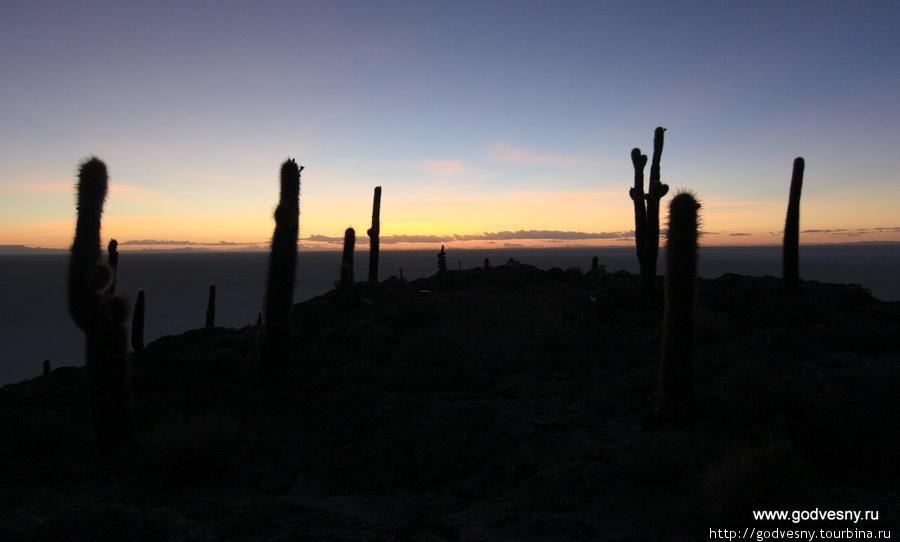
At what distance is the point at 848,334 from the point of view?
13695mm

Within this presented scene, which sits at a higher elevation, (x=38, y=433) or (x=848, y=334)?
(x=848, y=334)

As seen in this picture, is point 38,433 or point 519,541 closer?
point 519,541

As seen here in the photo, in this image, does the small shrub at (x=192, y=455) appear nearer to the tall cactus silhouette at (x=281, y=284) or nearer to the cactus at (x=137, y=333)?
the tall cactus silhouette at (x=281, y=284)

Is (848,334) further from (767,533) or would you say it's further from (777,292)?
(767,533)

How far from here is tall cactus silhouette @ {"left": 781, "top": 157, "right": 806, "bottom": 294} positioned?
21.3 metres

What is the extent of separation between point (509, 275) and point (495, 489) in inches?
870

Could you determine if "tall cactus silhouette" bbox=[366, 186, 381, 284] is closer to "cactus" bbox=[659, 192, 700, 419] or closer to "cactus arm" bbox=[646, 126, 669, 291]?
"cactus arm" bbox=[646, 126, 669, 291]

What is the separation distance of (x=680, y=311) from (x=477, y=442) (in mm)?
3854

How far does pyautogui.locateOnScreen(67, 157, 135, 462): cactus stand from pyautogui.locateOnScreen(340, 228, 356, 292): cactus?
15.3m

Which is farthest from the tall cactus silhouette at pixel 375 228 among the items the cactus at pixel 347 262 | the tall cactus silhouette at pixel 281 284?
the tall cactus silhouette at pixel 281 284

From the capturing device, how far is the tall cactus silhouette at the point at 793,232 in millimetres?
21344

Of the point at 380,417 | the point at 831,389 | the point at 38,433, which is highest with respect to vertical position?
the point at 831,389

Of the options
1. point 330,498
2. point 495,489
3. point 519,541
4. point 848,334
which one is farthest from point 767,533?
point 848,334

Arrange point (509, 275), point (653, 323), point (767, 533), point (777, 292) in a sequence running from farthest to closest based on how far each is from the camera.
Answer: point (509, 275) < point (777, 292) < point (653, 323) < point (767, 533)
